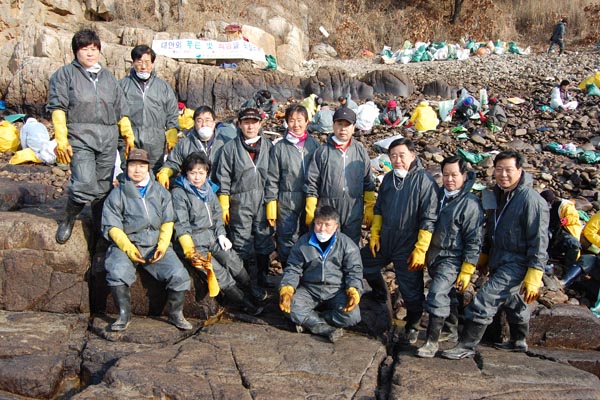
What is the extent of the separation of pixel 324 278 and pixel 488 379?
1463mm

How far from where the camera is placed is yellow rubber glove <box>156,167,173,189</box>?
16.3 feet

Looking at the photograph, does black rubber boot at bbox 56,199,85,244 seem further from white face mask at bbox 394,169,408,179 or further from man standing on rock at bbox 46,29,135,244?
white face mask at bbox 394,169,408,179

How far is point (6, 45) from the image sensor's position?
1387 centimetres

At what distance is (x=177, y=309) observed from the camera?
4.65 metres

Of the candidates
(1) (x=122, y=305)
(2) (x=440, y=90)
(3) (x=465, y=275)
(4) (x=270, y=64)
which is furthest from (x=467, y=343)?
(4) (x=270, y=64)

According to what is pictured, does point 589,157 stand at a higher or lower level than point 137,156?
higher

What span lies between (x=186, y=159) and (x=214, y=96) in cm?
880

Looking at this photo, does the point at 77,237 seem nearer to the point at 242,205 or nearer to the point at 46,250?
the point at 46,250

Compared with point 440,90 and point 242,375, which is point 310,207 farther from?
point 440,90

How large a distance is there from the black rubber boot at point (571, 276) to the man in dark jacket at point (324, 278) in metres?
2.97

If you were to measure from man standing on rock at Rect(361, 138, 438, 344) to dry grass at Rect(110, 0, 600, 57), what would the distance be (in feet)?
52.3

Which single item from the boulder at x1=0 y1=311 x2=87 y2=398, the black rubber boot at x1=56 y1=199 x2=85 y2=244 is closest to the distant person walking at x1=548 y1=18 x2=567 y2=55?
the black rubber boot at x1=56 y1=199 x2=85 y2=244

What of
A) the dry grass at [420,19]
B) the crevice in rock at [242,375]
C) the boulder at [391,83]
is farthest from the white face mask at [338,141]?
the dry grass at [420,19]

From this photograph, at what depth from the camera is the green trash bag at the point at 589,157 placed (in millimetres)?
9091
